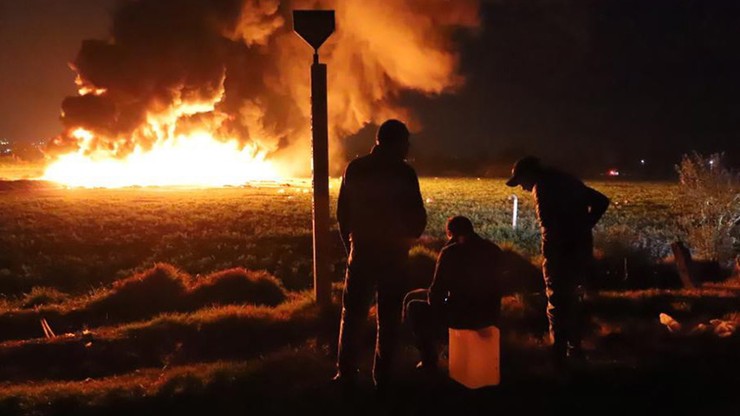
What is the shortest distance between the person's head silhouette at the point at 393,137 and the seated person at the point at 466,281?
814mm

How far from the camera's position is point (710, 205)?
628 inches

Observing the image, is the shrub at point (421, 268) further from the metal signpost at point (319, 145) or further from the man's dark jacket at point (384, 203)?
the man's dark jacket at point (384, 203)

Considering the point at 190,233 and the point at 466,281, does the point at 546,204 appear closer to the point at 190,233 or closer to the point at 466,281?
the point at 466,281

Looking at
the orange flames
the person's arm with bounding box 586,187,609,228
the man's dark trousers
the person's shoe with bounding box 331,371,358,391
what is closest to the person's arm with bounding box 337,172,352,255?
the man's dark trousers

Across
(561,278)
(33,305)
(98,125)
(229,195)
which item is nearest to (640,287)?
(561,278)

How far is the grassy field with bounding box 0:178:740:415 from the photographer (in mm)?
4645

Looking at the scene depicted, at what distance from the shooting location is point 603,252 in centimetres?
1373

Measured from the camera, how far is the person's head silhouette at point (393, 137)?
452 centimetres

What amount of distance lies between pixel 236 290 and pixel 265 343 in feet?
9.28

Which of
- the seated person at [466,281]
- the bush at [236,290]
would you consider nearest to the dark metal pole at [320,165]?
the bush at [236,290]

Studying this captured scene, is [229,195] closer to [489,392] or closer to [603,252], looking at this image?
[603,252]

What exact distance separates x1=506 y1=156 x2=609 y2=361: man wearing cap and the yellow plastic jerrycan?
768 mm

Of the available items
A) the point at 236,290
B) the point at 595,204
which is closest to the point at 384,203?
the point at 595,204

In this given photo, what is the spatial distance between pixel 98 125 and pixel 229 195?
50.3 ft
